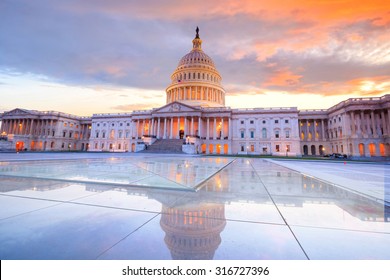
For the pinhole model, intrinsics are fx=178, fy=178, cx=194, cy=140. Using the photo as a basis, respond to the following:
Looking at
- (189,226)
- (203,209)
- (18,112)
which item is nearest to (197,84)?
(203,209)

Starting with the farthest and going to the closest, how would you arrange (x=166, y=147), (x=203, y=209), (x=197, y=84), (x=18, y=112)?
1. (x=18, y=112)
2. (x=197, y=84)
3. (x=166, y=147)
4. (x=203, y=209)

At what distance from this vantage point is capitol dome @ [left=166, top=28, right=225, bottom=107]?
2965 inches

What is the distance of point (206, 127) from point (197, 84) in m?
21.1

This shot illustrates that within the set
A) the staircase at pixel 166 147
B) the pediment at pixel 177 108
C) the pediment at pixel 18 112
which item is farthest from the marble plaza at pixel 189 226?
the pediment at pixel 18 112

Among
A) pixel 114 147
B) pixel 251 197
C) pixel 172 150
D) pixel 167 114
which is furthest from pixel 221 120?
pixel 251 197

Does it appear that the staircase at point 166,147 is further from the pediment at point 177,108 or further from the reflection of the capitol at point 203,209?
the reflection of the capitol at point 203,209

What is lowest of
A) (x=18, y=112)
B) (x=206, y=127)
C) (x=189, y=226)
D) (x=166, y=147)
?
(x=189, y=226)

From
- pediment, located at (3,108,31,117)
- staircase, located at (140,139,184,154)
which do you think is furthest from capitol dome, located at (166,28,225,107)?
pediment, located at (3,108,31,117)

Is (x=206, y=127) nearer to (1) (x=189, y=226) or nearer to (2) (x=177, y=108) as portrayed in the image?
(2) (x=177, y=108)

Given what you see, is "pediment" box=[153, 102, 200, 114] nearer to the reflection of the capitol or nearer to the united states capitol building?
the united states capitol building

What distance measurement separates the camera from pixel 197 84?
74.6 metres

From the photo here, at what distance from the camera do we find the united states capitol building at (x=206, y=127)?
50.6 metres

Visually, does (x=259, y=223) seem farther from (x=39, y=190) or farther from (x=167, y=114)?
(x=167, y=114)

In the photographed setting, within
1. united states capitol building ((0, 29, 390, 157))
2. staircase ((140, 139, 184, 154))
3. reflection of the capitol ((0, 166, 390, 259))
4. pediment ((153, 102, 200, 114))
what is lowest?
reflection of the capitol ((0, 166, 390, 259))
